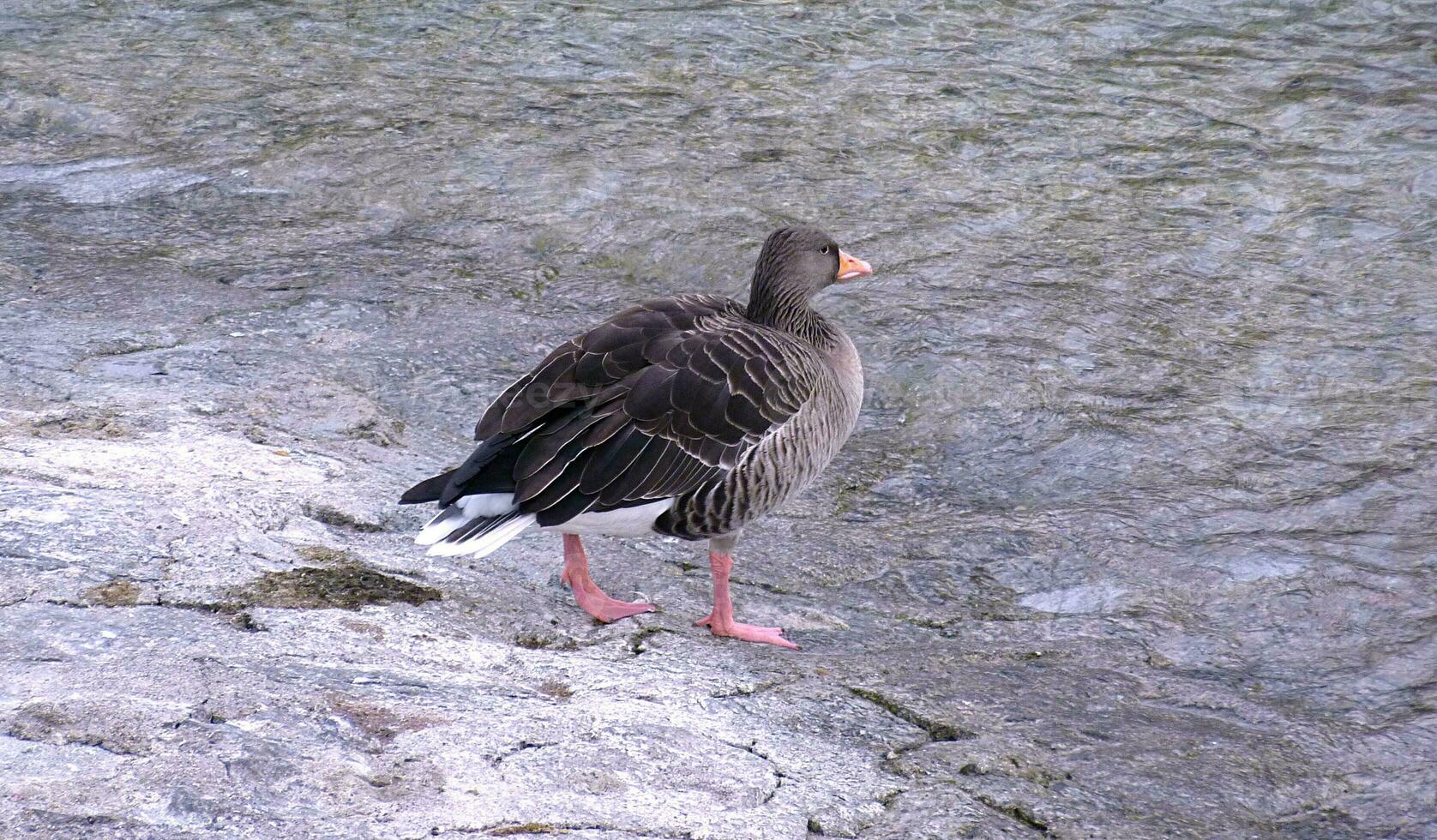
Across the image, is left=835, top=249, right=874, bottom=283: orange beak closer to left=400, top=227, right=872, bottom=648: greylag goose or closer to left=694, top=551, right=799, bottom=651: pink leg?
left=400, top=227, right=872, bottom=648: greylag goose

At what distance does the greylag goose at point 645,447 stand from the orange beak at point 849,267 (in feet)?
2.41

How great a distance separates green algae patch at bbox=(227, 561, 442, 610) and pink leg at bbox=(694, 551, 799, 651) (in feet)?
3.03

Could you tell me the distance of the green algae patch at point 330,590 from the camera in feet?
14.2

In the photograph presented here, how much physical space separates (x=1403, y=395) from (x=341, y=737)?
522cm

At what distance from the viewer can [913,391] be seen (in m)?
6.75

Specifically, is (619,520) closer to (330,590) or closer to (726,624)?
(726,624)

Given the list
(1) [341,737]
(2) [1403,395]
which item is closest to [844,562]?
(1) [341,737]

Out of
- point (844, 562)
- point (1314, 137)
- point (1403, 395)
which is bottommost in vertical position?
point (844, 562)

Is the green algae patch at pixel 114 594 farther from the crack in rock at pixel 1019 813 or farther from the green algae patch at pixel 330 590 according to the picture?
the crack in rock at pixel 1019 813

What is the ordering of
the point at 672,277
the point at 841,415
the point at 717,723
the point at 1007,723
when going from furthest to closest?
the point at 672,277 < the point at 841,415 < the point at 1007,723 < the point at 717,723

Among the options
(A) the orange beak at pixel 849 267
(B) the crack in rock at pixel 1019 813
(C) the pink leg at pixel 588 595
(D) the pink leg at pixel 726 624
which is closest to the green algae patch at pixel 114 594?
(C) the pink leg at pixel 588 595

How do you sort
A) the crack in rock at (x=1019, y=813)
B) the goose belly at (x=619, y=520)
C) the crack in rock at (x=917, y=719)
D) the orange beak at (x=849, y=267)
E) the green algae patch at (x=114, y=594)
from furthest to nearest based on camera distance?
the orange beak at (x=849, y=267) < the goose belly at (x=619, y=520) < the crack in rock at (x=917, y=719) < the green algae patch at (x=114, y=594) < the crack in rock at (x=1019, y=813)

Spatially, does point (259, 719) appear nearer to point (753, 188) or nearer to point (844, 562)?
point (844, 562)

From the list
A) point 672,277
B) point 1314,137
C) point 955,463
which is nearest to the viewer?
point 955,463
